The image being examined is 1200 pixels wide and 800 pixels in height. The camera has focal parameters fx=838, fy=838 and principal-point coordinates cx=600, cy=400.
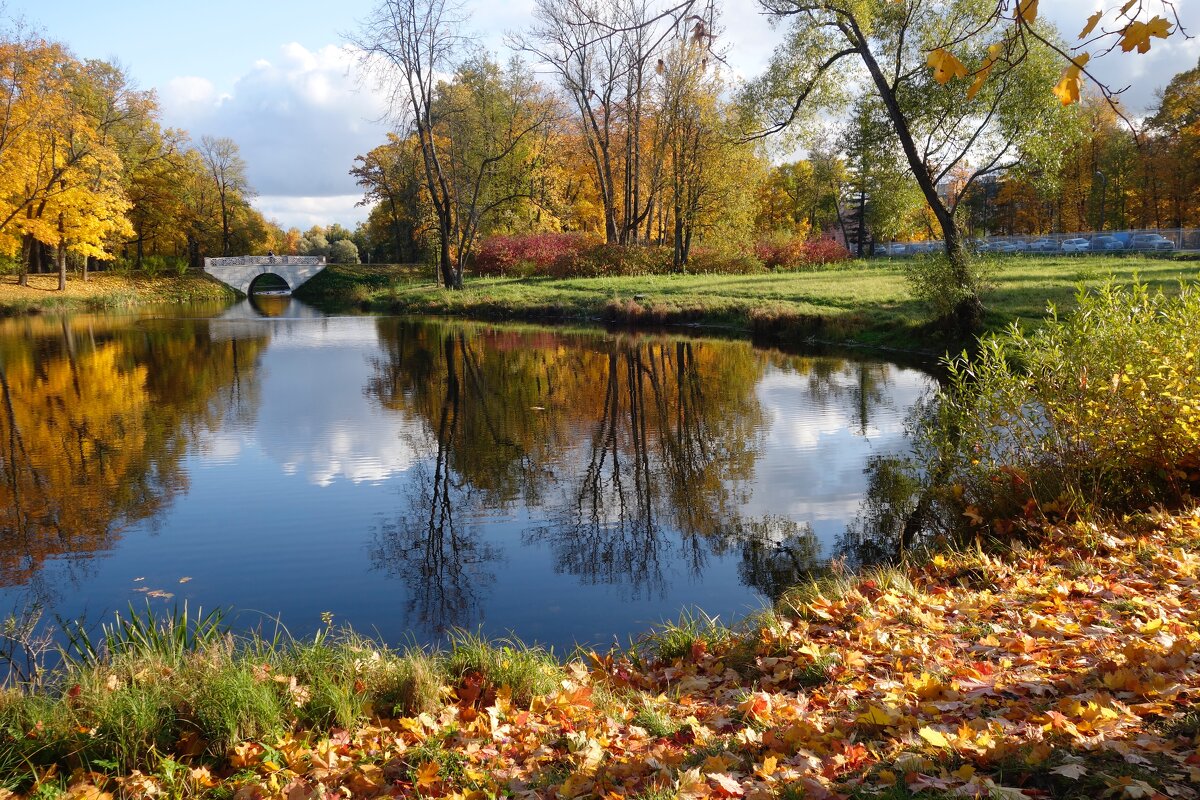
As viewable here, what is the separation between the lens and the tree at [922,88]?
17.7 meters

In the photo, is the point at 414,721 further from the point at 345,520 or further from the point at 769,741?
the point at 345,520

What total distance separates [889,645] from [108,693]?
434 centimetres

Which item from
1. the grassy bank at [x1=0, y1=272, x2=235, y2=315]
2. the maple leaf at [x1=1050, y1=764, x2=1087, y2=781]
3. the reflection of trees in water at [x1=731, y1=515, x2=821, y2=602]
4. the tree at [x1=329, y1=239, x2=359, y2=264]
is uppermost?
the tree at [x1=329, y1=239, x2=359, y2=264]

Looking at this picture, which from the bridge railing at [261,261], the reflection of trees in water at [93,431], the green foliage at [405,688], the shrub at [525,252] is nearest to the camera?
the green foliage at [405,688]

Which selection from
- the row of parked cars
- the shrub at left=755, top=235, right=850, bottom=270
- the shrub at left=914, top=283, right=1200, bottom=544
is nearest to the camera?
the shrub at left=914, top=283, right=1200, bottom=544

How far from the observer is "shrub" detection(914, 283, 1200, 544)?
23.0 feet

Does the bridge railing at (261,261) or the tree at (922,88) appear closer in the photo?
the tree at (922,88)

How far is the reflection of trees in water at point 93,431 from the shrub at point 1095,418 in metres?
8.51

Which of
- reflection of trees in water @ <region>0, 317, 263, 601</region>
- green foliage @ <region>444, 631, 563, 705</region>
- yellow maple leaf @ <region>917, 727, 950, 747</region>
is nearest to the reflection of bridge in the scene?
A: reflection of trees in water @ <region>0, 317, 263, 601</region>

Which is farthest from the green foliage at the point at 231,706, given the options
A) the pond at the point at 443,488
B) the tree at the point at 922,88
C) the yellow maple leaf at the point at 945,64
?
the tree at the point at 922,88

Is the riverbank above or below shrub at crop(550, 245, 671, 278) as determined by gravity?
below

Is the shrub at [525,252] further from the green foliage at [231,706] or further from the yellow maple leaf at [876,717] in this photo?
the yellow maple leaf at [876,717]

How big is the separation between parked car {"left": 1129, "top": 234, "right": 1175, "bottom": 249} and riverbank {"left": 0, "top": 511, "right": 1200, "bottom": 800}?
41356 mm

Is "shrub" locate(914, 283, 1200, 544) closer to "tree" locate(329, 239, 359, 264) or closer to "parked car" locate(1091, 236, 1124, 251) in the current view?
"parked car" locate(1091, 236, 1124, 251)
